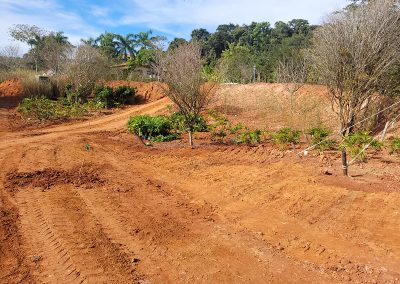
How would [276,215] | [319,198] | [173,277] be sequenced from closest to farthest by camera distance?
[173,277] → [276,215] → [319,198]

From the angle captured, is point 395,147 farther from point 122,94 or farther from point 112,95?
point 122,94

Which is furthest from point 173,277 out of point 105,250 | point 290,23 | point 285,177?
point 290,23

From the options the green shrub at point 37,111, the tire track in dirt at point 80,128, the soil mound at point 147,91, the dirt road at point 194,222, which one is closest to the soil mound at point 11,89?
the green shrub at point 37,111

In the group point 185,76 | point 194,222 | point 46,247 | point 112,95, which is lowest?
point 194,222

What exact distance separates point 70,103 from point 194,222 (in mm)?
18017

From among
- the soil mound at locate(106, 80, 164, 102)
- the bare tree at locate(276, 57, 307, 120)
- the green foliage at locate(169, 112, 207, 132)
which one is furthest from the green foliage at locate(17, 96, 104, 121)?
the bare tree at locate(276, 57, 307, 120)

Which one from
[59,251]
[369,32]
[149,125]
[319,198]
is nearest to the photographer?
[59,251]

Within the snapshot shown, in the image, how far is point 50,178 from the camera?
7457mm

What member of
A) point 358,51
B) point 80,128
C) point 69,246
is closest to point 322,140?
point 358,51

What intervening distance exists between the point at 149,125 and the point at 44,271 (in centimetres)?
910

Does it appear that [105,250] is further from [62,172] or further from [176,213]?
[62,172]

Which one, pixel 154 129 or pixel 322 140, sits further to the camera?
pixel 154 129

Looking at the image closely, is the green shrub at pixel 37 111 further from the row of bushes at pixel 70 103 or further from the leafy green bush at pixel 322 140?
the leafy green bush at pixel 322 140

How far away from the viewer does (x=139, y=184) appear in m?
7.31
